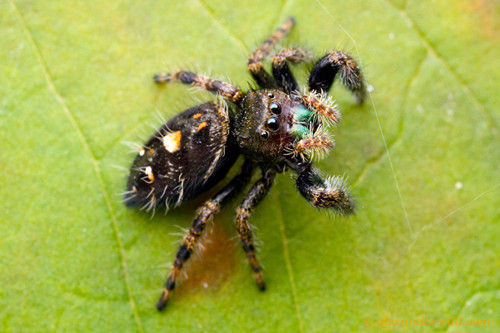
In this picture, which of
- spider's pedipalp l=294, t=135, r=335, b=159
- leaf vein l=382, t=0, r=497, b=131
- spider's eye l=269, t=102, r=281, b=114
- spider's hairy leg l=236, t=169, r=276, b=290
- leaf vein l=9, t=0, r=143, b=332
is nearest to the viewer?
spider's pedipalp l=294, t=135, r=335, b=159

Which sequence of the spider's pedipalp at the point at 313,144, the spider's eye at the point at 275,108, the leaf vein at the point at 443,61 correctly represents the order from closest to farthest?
the spider's pedipalp at the point at 313,144 < the spider's eye at the point at 275,108 < the leaf vein at the point at 443,61

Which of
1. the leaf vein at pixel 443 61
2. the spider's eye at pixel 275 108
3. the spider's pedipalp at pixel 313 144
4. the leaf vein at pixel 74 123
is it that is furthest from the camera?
the leaf vein at pixel 443 61

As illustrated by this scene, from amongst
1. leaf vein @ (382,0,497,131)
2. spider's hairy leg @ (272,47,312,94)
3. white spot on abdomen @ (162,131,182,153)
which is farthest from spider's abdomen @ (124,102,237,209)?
leaf vein @ (382,0,497,131)

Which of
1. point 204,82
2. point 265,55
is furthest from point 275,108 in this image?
point 204,82

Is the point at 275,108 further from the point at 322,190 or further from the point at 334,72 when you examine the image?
the point at 322,190

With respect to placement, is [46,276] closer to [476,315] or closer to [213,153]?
[213,153]

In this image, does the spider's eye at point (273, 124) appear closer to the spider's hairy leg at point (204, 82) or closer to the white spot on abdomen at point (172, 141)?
the spider's hairy leg at point (204, 82)

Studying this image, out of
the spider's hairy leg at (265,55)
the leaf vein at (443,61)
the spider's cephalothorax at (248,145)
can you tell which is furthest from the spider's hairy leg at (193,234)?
the leaf vein at (443,61)

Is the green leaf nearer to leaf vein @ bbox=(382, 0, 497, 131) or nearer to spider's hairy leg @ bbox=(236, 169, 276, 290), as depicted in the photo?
leaf vein @ bbox=(382, 0, 497, 131)
